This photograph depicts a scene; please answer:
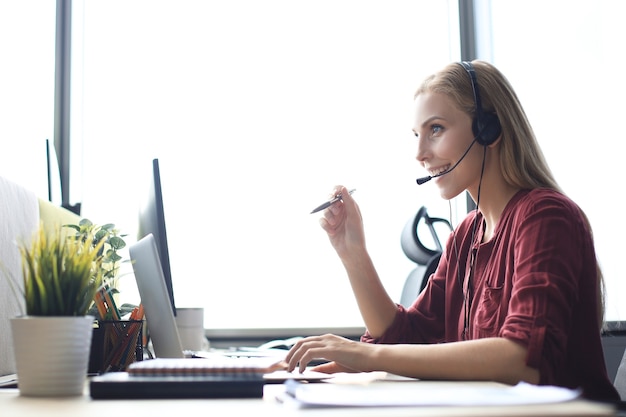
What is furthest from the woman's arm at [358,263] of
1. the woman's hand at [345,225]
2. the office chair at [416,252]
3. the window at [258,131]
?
the window at [258,131]

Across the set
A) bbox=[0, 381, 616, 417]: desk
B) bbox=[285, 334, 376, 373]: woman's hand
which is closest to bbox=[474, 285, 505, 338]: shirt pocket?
bbox=[285, 334, 376, 373]: woman's hand

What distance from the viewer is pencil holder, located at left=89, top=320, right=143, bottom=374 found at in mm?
1202

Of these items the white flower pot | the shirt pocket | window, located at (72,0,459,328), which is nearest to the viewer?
the white flower pot

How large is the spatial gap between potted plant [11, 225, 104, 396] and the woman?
0.33 m

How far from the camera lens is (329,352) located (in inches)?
40.7

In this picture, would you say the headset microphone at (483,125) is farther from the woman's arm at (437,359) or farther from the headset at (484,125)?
the woman's arm at (437,359)

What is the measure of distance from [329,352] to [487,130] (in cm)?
67

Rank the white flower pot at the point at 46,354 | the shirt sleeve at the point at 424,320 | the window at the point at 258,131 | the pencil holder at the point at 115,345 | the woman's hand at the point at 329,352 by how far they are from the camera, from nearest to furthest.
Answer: the white flower pot at the point at 46,354 < the woman's hand at the point at 329,352 < the pencil holder at the point at 115,345 < the shirt sleeve at the point at 424,320 < the window at the point at 258,131

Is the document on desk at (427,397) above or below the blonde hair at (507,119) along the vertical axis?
below

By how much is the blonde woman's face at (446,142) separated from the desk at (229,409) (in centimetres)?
81

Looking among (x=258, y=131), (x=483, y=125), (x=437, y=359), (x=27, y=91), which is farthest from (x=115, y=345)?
(x=258, y=131)

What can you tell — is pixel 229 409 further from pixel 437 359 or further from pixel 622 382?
pixel 622 382

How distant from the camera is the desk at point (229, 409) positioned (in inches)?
22.7

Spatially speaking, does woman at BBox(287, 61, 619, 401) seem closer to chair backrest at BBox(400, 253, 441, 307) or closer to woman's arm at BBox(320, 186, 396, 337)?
woman's arm at BBox(320, 186, 396, 337)
